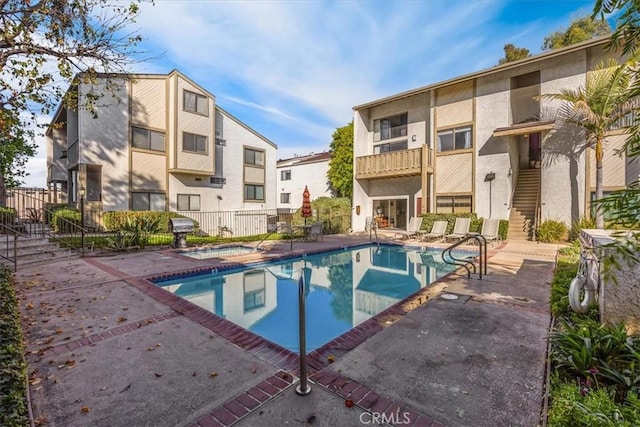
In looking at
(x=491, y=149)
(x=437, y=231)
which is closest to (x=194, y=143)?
(x=437, y=231)

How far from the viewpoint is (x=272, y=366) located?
3486mm

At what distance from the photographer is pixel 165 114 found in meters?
18.6

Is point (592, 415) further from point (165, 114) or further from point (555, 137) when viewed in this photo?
point (165, 114)

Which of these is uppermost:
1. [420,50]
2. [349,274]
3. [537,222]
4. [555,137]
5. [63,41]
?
[420,50]

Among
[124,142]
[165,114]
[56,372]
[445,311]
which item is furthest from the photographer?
[165,114]

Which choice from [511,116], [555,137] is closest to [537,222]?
[555,137]

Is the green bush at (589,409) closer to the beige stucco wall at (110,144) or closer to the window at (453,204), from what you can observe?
the window at (453,204)

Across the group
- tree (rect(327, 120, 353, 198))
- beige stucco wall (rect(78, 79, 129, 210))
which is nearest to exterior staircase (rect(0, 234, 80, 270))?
beige stucco wall (rect(78, 79, 129, 210))

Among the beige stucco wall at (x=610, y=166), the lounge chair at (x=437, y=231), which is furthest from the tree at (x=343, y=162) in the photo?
the beige stucco wall at (x=610, y=166)

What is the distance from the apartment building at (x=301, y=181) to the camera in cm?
3095

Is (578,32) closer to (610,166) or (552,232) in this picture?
(610,166)

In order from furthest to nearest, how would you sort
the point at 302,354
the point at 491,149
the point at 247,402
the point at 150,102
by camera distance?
the point at 150,102, the point at 491,149, the point at 302,354, the point at 247,402

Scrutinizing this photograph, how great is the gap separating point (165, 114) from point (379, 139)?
47.1ft

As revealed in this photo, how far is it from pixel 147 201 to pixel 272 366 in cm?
1782
